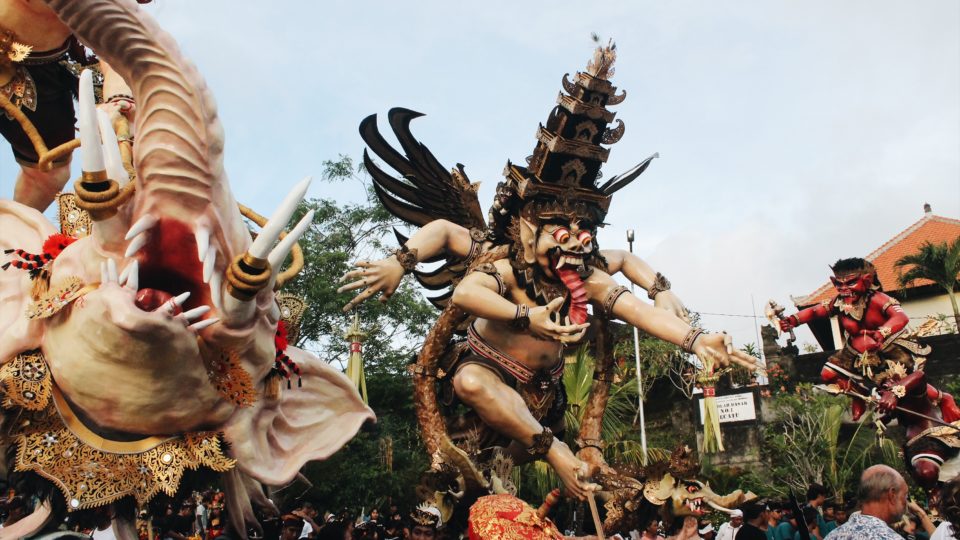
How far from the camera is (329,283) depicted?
1506 centimetres

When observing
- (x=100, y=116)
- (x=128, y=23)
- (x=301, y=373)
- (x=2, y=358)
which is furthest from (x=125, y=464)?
(x=128, y=23)

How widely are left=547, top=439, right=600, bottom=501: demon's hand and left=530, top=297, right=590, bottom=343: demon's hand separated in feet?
2.31

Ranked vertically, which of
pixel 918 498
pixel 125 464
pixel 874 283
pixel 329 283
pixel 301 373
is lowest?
pixel 918 498

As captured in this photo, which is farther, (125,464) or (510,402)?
(510,402)

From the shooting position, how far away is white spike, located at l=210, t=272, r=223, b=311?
2.26 m

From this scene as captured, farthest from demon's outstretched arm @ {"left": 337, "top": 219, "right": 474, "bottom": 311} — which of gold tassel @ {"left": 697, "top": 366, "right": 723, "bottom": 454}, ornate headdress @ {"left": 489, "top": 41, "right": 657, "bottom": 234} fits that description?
gold tassel @ {"left": 697, "top": 366, "right": 723, "bottom": 454}

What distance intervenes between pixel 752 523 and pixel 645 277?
1587 mm

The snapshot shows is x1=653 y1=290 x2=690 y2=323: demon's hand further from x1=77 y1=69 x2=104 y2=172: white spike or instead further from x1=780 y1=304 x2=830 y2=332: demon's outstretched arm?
x1=77 y1=69 x2=104 y2=172: white spike

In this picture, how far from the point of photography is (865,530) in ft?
8.45

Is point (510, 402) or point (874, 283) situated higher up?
point (874, 283)

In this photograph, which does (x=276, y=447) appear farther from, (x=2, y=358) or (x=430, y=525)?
(x=430, y=525)

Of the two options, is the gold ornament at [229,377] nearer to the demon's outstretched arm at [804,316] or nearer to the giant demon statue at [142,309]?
the giant demon statue at [142,309]

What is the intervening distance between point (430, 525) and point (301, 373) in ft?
6.75

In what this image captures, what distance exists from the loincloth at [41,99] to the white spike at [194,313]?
→ 133 centimetres
